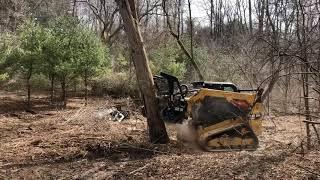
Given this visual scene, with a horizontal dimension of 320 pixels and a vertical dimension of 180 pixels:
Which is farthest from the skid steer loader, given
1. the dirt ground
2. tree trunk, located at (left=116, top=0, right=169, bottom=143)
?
tree trunk, located at (left=116, top=0, right=169, bottom=143)

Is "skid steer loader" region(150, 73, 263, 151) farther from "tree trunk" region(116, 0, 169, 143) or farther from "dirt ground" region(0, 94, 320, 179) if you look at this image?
"tree trunk" region(116, 0, 169, 143)

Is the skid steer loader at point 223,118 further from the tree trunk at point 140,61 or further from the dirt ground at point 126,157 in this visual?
the tree trunk at point 140,61

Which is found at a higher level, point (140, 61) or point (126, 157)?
point (140, 61)

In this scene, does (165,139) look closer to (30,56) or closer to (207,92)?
(207,92)

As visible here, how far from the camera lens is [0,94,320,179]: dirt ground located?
6.40m

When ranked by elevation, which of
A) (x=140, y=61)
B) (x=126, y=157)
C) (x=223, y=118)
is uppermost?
(x=140, y=61)

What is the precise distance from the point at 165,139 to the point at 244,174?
311 cm

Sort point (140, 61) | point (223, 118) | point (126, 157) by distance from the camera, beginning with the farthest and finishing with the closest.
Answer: point (140, 61) → point (223, 118) → point (126, 157)

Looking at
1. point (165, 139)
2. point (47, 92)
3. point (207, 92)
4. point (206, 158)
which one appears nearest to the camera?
point (206, 158)

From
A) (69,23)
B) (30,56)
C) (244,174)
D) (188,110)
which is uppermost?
(69,23)

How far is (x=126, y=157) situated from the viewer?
800cm

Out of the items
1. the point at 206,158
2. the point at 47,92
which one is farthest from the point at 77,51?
the point at 206,158

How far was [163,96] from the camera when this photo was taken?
944 cm

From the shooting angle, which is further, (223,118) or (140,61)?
(140,61)
